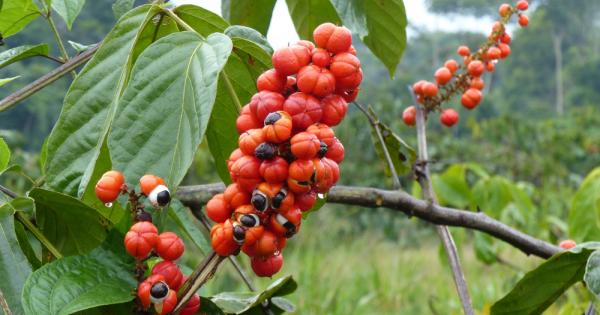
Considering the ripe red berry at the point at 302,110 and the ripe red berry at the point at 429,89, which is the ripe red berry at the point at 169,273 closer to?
the ripe red berry at the point at 302,110

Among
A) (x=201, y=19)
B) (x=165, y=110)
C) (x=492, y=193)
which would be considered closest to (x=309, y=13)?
(x=201, y=19)

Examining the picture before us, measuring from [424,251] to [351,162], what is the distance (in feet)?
5.94

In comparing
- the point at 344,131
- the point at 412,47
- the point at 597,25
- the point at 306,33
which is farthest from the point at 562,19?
the point at 306,33

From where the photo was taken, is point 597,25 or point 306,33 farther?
point 597,25

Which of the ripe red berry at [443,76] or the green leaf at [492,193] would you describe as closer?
the ripe red berry at [443,76]

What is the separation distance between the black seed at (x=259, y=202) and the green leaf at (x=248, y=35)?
23 centimetres

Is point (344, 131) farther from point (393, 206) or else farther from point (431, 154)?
point (393, 206)

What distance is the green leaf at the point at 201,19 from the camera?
2.79 ft

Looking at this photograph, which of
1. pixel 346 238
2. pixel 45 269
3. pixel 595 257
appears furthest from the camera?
pixel 346 238

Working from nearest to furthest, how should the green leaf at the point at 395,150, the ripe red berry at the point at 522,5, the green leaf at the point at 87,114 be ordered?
the green leaf at the point at 87,114
the green leaf at the point at 395,150
the ripe red berry at the point at 522,5

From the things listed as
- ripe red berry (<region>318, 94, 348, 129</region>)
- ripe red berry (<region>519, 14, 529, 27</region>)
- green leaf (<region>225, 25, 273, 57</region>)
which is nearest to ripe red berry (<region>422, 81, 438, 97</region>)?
ripe red berry (<region>519, 14, 529, 27</region>)

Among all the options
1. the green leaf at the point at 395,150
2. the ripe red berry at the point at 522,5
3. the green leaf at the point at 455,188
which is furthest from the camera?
the green leaf at the point at 455,188

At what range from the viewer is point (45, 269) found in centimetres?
63

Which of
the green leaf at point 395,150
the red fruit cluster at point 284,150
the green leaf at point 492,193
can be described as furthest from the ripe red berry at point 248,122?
the green leaf at point 492,193
